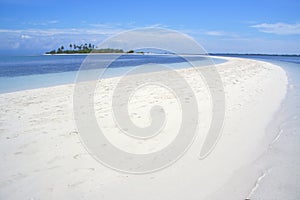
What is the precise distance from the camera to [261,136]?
16.5 feet

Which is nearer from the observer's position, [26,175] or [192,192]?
[192,192]

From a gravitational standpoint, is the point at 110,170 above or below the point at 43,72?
below

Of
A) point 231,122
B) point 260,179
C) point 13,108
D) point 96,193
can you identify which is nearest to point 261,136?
point 231,122

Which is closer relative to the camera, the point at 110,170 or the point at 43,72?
the point at 110,170

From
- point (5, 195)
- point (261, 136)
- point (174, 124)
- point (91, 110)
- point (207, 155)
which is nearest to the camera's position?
point (5, 195)

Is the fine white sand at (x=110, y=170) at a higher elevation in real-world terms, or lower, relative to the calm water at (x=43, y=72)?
lower

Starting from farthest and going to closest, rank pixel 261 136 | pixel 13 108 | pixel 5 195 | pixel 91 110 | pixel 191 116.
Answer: pixel 13 108
pixel 91 110
pixel 191 116
pixel 261 136
pixel 5 195

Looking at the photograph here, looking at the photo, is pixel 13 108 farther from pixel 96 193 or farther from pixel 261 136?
pixel 261 136

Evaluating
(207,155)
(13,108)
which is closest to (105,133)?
(207,155)

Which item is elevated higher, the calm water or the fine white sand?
the calm water

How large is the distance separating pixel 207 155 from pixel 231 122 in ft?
6.48

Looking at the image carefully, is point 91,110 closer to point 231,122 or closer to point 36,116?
point 36,116

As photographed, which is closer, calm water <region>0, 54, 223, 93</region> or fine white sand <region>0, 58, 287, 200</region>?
fine white sand <region>0, 58, 287, 200</region>

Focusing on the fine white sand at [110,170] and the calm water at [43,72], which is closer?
the fine white sand at [110,170]
